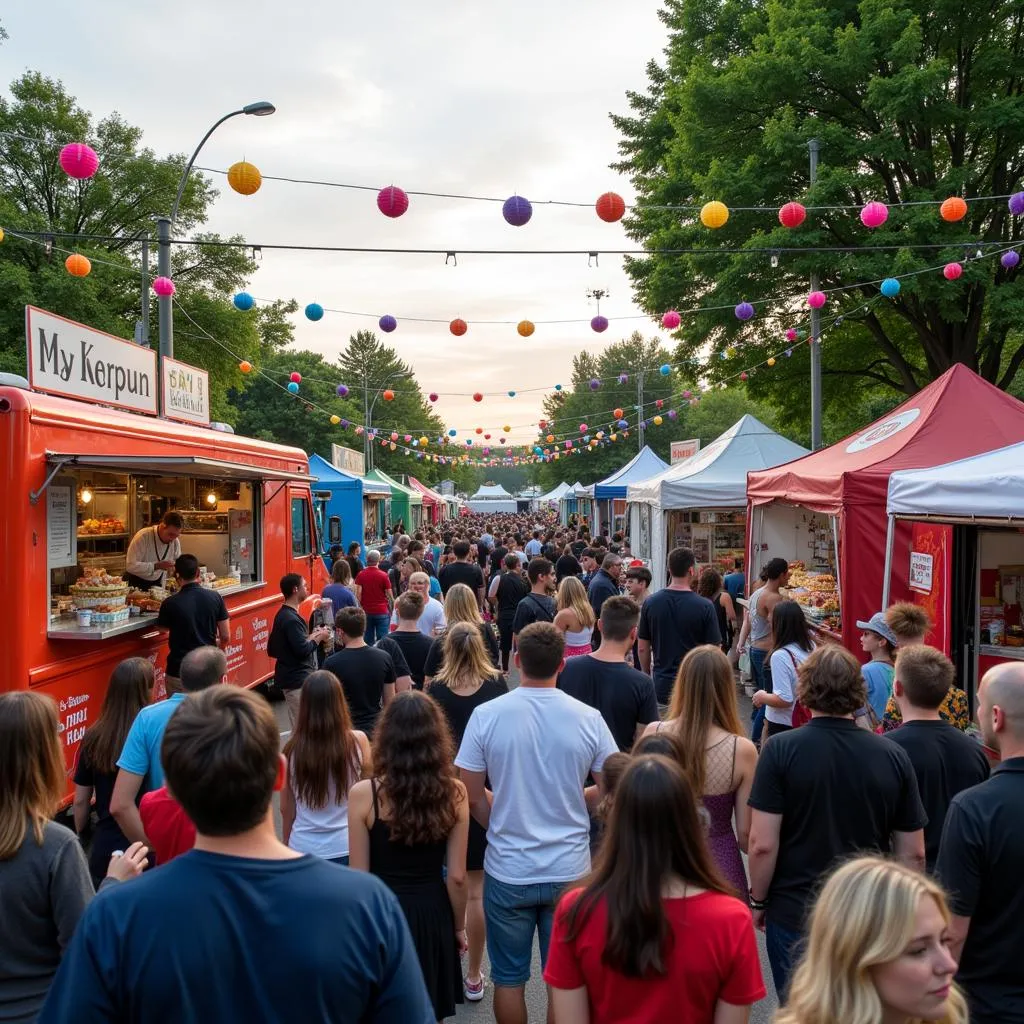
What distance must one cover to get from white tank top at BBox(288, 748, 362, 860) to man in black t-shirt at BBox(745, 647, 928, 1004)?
1.66m

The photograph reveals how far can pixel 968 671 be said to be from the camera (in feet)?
26.0

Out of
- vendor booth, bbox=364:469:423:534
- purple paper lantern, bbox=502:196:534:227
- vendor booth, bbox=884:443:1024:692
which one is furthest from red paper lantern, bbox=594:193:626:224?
vendor booth, bbox=364:469:423:534

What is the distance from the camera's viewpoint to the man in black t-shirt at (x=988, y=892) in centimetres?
258

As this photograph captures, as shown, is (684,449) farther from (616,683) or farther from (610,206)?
(616,683)

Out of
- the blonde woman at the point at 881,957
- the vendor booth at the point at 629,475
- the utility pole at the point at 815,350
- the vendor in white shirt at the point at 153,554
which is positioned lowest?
the blonde woman at the point at 881,957

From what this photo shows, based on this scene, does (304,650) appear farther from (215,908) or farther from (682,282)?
(682,282)

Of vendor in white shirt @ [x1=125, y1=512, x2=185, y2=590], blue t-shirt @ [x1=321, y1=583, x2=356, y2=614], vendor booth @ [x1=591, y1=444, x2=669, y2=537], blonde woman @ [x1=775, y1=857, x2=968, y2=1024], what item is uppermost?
vendor booth @ [x1=591, y1=444, x2=669, y2=537]

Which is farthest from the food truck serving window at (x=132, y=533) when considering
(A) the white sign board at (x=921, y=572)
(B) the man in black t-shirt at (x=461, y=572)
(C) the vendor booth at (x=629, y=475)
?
(C) the vendor booth at (x=629, y=475)

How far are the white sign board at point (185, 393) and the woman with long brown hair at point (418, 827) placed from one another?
7455 millimetres

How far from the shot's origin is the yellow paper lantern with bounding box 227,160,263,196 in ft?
28.1

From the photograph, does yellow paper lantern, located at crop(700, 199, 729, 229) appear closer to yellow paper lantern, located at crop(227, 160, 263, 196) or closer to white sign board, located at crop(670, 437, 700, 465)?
yellow paper lantern, located at crop(227, 160, 263, 196)

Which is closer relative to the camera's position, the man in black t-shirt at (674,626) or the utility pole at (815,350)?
the man in black t-shirt at (674,626)

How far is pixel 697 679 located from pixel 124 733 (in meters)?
2.54

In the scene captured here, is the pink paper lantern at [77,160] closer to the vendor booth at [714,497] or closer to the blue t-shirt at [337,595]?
the blue t-shirt at [337,595]
